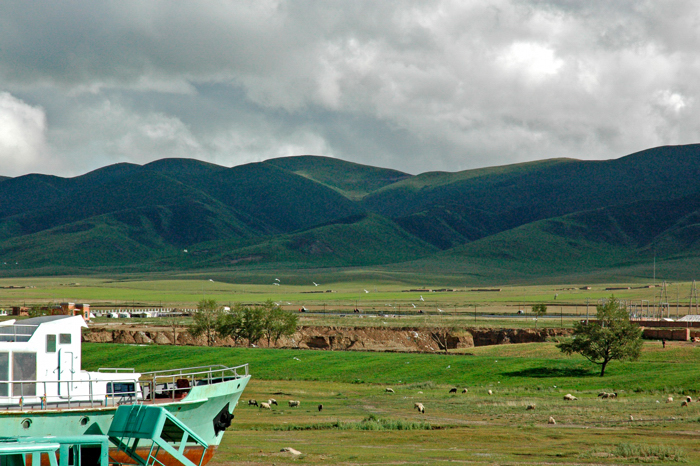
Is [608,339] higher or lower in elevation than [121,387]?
lower

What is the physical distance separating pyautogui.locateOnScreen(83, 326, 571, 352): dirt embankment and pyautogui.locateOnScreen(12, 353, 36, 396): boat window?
64124 millimetres

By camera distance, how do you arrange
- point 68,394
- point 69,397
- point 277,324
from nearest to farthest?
point 69,397
point 68,394
point 277,324

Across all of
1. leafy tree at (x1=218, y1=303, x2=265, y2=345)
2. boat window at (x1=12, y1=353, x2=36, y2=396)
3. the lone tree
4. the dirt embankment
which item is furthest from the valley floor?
the dirt embankment

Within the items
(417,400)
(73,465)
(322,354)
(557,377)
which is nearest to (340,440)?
(73,465)

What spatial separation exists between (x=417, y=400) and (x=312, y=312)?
284ft

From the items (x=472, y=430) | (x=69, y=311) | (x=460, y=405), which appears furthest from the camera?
(x=69, y=311)

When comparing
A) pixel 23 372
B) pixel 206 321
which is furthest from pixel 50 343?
pixel 206 321

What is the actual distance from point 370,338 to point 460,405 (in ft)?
161

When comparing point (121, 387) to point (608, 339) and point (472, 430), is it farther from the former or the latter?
point (608, 339)

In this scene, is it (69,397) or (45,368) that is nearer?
(69,397)

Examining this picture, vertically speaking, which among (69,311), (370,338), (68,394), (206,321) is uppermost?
(69,311)

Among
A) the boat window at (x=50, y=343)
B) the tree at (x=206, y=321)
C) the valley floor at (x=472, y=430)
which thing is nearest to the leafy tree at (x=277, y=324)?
the tree at (x=206, y=321)

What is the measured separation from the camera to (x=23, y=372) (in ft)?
91.6

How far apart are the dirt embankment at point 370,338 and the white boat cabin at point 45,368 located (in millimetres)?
62104
